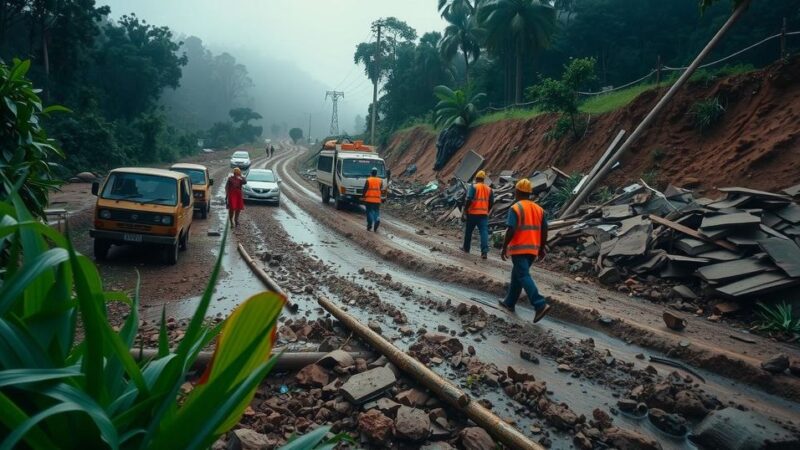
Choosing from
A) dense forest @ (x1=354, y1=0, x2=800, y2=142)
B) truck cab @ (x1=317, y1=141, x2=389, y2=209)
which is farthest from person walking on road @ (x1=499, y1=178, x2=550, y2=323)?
dense forest @ (x1=354, y1=0, x2=800, y2=142)

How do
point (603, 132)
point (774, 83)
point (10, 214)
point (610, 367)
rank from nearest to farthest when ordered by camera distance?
point (10, 214)
point (610, 367)
point (774, 83)
point (603, 132)

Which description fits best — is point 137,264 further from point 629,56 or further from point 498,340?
point 629,56

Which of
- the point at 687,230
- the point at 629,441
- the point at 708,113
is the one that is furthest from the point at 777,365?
the point at 708,113

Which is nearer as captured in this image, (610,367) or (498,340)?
(610,367)

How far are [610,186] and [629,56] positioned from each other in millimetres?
23306

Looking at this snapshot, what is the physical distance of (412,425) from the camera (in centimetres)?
373

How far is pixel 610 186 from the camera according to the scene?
14.5 meters

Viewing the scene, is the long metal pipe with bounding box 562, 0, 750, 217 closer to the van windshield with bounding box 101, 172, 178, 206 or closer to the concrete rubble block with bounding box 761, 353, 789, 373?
the concrete rubble block with bounding box 761, 353, 789, 373

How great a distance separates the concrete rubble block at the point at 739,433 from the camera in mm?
3738

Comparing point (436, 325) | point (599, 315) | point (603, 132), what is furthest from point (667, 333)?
point (603, 132)

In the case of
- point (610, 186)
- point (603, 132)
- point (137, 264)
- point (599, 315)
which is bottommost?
point (137, 264)

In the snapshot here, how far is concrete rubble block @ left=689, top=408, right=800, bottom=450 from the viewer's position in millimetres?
3738

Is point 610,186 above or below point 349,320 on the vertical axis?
above

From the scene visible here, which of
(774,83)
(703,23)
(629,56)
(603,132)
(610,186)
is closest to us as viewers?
(774,83)
